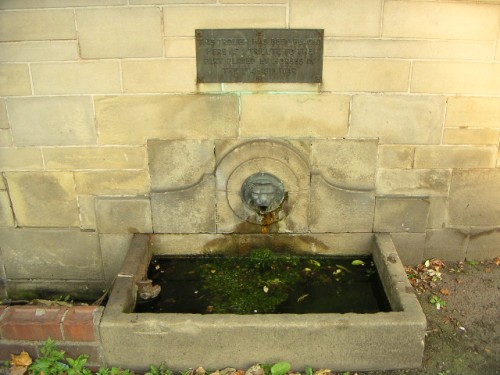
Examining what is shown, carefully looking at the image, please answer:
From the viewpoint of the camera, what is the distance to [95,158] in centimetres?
363

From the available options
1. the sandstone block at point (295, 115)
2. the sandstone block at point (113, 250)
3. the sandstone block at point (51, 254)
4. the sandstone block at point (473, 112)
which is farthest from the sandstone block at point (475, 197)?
the sandstone block at point (51, 254)

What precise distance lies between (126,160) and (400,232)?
226 centimetres

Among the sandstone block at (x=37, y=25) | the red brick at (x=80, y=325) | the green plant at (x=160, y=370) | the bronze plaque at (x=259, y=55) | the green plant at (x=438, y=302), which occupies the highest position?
the sandstone block at (x=37, y=25)

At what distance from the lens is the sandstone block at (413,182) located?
3.69 meters

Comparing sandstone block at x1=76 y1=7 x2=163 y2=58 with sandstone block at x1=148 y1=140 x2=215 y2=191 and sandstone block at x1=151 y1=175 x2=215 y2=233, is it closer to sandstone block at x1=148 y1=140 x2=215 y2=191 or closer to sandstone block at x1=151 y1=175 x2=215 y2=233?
sandstone block at x1=148 y1=140 x2=215 y2=191

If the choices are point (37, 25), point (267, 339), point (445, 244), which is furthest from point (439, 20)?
point (37, 25)

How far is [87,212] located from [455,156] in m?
2.93

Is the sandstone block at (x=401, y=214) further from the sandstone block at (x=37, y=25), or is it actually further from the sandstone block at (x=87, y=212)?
the sandstone block at (x=37, y=25)

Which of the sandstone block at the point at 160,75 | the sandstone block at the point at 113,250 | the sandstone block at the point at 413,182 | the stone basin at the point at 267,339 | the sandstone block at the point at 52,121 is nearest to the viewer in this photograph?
the stone basin at the point at 267,339

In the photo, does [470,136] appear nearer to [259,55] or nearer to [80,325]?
[259,55]

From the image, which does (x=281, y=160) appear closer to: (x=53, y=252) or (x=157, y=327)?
(x=157, y=327)

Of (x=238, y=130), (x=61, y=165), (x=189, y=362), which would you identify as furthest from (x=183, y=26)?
(x=189, y=362)

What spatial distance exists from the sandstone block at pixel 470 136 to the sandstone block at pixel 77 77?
2.50 metres

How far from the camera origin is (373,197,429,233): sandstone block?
375cm
